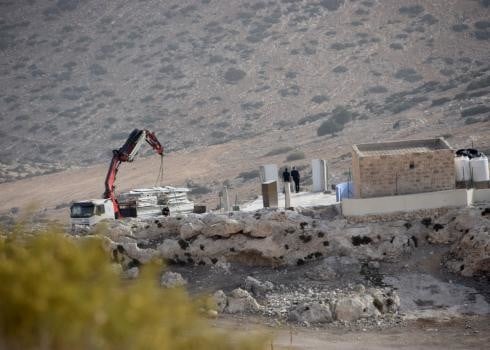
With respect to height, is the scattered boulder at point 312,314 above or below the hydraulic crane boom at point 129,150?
below

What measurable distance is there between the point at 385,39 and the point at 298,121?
2022 centimetres

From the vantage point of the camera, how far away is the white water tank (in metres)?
28.4

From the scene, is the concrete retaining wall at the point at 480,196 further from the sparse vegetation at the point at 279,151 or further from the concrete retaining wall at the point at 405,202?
the sparse vegetation at the point at 279,151

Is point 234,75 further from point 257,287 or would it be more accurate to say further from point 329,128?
point 257,287

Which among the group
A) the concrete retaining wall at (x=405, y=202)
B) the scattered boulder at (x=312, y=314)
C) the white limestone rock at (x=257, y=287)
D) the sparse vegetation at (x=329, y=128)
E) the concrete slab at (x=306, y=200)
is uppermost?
the sparse vegetation at (x=329, y=128)

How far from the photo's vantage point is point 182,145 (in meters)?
76.2

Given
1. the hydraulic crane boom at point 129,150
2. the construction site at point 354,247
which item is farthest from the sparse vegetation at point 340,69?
the construction site at point 354,247

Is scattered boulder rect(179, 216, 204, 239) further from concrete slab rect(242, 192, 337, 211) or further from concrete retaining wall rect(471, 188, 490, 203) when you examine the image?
concrete retaining wall rect(471, 188, 490, 203)

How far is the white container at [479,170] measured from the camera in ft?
93.2

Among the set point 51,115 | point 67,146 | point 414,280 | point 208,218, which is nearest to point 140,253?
point 208,218

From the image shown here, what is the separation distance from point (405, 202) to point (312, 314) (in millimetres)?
5794

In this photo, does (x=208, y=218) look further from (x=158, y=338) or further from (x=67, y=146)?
(x=67, y=146)

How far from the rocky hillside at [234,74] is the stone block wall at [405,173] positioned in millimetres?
32378

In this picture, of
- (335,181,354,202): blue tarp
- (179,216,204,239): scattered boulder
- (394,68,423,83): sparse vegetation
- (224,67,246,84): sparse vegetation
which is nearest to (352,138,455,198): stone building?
(335,181,354,202): blue tarp
